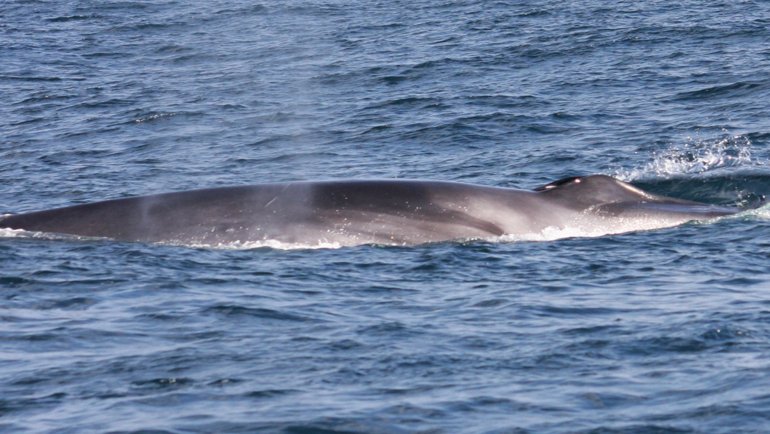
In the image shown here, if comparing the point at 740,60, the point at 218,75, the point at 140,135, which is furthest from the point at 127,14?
the point at 740,60

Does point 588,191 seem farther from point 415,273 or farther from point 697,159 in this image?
point 697,159

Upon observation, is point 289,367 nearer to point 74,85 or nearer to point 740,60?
point 740,60

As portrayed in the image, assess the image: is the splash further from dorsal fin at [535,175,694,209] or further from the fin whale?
the fin whale

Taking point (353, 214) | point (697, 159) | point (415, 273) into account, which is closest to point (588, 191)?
point (353, 214)

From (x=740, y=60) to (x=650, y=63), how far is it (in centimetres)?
198

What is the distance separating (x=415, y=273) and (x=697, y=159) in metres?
10.0

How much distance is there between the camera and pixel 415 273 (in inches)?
631

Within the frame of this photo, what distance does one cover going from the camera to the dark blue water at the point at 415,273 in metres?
11.7

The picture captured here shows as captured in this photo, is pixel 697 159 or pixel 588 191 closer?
pixel 588 191

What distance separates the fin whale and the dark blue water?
0.34 metres

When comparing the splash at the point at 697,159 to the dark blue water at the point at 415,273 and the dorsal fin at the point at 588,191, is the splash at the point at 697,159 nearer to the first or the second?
the dark blue water at the point at 415,273

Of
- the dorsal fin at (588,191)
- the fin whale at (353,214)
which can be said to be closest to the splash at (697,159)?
the dorsal fin at (588,191)

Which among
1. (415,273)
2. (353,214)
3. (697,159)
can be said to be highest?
(353,214)

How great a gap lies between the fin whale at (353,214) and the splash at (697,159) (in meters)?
4.96
